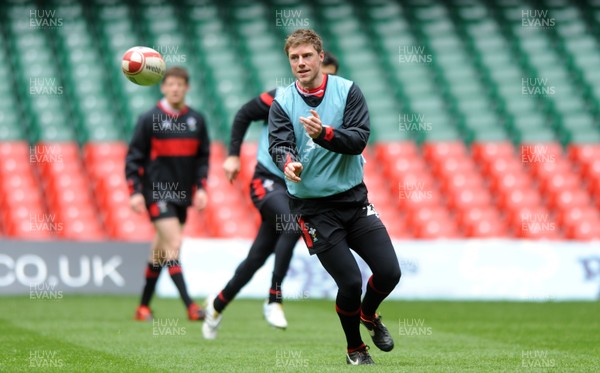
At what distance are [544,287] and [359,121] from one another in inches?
336

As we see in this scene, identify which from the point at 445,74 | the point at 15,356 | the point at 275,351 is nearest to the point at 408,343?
the point at 275,351

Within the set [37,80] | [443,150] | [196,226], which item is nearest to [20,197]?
[196,226]

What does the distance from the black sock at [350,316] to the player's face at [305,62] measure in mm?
1354

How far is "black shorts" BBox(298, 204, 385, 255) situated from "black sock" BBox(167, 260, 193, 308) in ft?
13.0

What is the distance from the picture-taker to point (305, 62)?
6832 millimetres

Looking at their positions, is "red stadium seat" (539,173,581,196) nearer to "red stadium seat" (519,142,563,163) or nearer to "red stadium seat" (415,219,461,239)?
"red stadium seat" (519,142,563,163)

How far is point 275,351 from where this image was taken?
26.2 ft

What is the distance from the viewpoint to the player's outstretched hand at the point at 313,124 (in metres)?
6.41

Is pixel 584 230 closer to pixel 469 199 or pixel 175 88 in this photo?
pixel 469 199

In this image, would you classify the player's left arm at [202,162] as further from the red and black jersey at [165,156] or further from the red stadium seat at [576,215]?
the red stadium seat at [576,215]

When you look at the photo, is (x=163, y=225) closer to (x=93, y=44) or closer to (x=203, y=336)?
(x=203, y=336)

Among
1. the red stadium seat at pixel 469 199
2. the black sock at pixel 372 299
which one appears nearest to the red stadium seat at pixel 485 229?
the red stadium seat at pixel 469 199

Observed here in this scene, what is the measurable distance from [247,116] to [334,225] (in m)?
2.50

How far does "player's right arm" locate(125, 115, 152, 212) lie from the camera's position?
10984 millimetres
